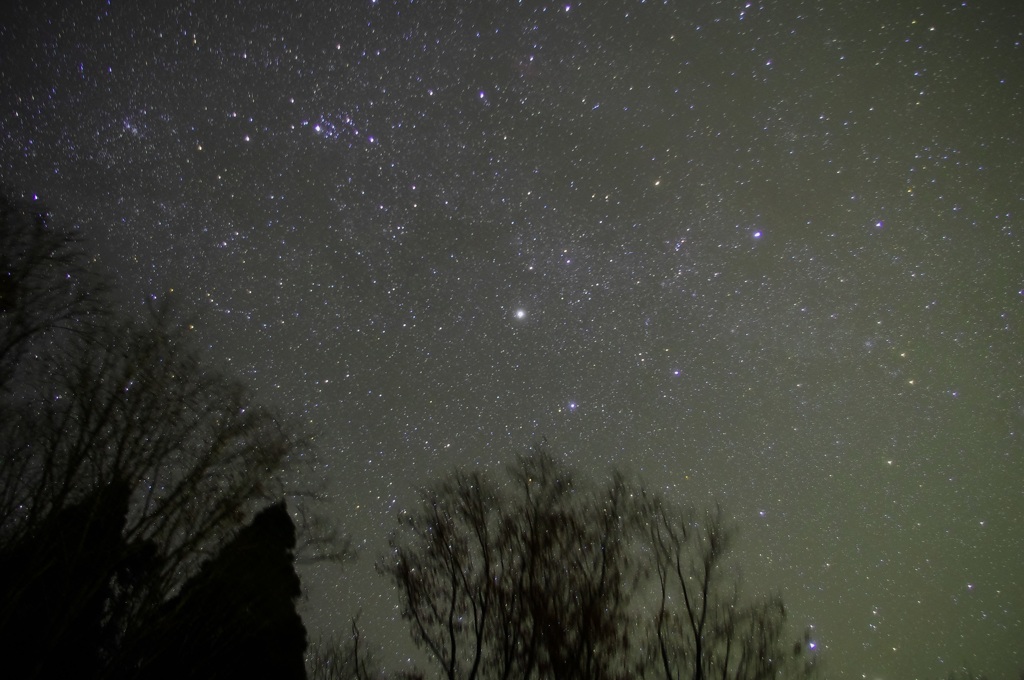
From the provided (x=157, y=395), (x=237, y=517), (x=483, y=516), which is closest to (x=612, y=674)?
(x=483, y=516)

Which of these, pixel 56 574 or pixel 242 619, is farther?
pixel 242 619

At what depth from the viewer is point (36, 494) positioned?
7109mm

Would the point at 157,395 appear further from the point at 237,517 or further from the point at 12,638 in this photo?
the point at 12,638

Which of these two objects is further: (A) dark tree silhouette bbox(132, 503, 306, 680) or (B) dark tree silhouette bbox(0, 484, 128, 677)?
(A) dark tree silhouette bbox(132, 503, 306, 680)

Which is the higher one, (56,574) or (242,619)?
(242,619)

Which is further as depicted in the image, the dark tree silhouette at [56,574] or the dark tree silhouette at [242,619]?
the dark tree silhouette at [242,619]

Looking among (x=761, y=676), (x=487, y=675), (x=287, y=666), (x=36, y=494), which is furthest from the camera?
(x=287, y=666)

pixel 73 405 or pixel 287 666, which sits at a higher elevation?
pixel 73 405

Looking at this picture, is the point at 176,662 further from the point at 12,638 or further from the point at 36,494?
the point at 36,494

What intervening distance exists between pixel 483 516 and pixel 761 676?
716 centimetres

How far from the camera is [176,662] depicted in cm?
1184

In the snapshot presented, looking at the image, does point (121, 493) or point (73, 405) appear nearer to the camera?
point (73, 405)

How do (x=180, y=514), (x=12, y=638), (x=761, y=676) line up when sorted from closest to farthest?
(x=180, y=514) < (x=12, y=638) < (x=761, y=676)

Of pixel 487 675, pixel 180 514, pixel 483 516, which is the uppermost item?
pixel 483 516
